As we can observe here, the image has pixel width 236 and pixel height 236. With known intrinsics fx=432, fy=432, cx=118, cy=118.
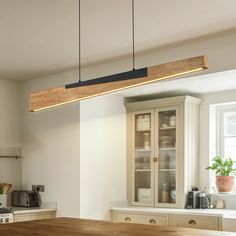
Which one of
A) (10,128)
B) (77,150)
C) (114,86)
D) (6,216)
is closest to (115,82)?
(114,86)

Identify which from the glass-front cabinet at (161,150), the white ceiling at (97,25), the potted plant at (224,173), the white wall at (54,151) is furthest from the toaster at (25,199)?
the potted plant at (224,173)

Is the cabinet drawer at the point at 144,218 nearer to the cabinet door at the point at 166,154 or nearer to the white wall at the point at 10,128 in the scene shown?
the cabinet door at the point at 166,154

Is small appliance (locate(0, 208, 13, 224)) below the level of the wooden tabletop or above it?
below

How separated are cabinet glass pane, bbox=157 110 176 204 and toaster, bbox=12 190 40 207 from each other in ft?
4.91

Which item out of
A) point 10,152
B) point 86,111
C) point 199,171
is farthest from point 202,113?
point 10,152

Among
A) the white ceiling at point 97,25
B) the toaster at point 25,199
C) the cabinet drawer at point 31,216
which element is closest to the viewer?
the white ceiling at point 97,25

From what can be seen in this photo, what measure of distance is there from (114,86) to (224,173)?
9.41ft

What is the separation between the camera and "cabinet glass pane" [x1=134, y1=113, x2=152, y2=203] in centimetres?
540

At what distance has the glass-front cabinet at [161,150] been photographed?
16.9 ft

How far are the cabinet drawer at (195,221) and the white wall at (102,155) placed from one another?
35.5 inches

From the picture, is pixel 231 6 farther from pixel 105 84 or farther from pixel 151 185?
pixel 151 185

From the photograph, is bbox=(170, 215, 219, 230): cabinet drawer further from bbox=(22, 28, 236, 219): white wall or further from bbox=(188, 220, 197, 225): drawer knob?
bbox=(22, 28, 236, 219): white wall

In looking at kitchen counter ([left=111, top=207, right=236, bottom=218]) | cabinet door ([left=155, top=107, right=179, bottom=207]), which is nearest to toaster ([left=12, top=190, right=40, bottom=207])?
kitchen counter ([left=111, top=207, right=236, bottom=218])

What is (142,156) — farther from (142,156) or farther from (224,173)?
(224,173)
